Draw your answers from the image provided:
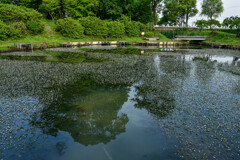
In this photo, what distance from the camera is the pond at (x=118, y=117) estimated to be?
327 inches

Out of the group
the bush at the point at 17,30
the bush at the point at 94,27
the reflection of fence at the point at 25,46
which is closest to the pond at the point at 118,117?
the reflection of fence at the point at 25,46

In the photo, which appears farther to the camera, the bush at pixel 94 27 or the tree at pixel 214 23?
the tree at pixel 214 23

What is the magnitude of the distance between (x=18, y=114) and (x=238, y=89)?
1829 cm

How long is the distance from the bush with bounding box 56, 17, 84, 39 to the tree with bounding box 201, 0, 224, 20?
7034 cm

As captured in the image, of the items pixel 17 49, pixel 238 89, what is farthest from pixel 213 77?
pixel 17 49

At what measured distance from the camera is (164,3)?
3029 inches

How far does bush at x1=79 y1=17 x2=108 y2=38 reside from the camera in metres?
61.0

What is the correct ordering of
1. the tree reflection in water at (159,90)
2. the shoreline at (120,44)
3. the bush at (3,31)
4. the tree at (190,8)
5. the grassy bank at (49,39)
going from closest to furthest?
the tree reflection in water at (159,90) → the bush at (3,31) → the grassy bank at (49,39) → the shoreline at (120,44) → the tree at (190,8)

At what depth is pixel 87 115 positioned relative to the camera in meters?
11.4

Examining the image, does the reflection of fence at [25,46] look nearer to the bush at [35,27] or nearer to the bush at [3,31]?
the bush at [3,31]

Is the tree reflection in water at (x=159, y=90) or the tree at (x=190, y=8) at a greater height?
the tree at (x=190, y=8)

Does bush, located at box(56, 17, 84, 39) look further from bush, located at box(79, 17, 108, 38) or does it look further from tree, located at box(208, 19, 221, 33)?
tree, located at box(208, 19, 221, 33)

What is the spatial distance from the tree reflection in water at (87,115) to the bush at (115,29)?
50802 mm

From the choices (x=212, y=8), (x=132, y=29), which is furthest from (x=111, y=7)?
(x=212, y=8)
